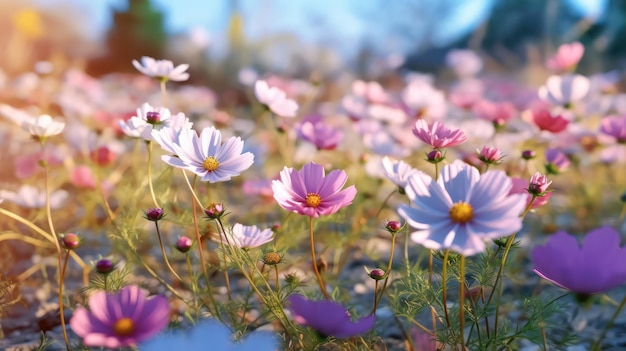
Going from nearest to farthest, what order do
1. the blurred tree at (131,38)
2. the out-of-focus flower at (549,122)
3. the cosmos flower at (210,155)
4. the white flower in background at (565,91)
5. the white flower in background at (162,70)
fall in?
the cosmos flower at (210,155), the white flower in background at (162,70), the out-of-focus flower at (549,122), the white flower in background at (565,91), the blurred tree at (131,38)

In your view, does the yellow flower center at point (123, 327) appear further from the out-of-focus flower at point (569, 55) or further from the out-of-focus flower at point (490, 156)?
the out-of-focus flower at point (569, 55)

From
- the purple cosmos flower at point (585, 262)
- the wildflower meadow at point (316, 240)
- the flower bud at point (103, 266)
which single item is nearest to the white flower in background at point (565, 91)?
the wildflower meadow at point (316, 240)

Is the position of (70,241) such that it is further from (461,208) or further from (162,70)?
(461,208)

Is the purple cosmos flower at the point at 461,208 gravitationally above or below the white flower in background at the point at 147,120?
above

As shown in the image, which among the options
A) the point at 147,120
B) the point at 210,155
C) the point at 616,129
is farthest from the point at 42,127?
the point at 616,129

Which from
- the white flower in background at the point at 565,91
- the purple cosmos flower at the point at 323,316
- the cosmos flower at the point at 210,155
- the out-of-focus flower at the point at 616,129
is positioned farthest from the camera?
the white flower in background at the point at 565,91

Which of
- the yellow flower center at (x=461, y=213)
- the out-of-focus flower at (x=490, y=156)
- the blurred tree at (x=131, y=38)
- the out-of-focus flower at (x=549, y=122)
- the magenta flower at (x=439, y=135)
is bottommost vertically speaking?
the blurred tree at (x=131, y=38)
